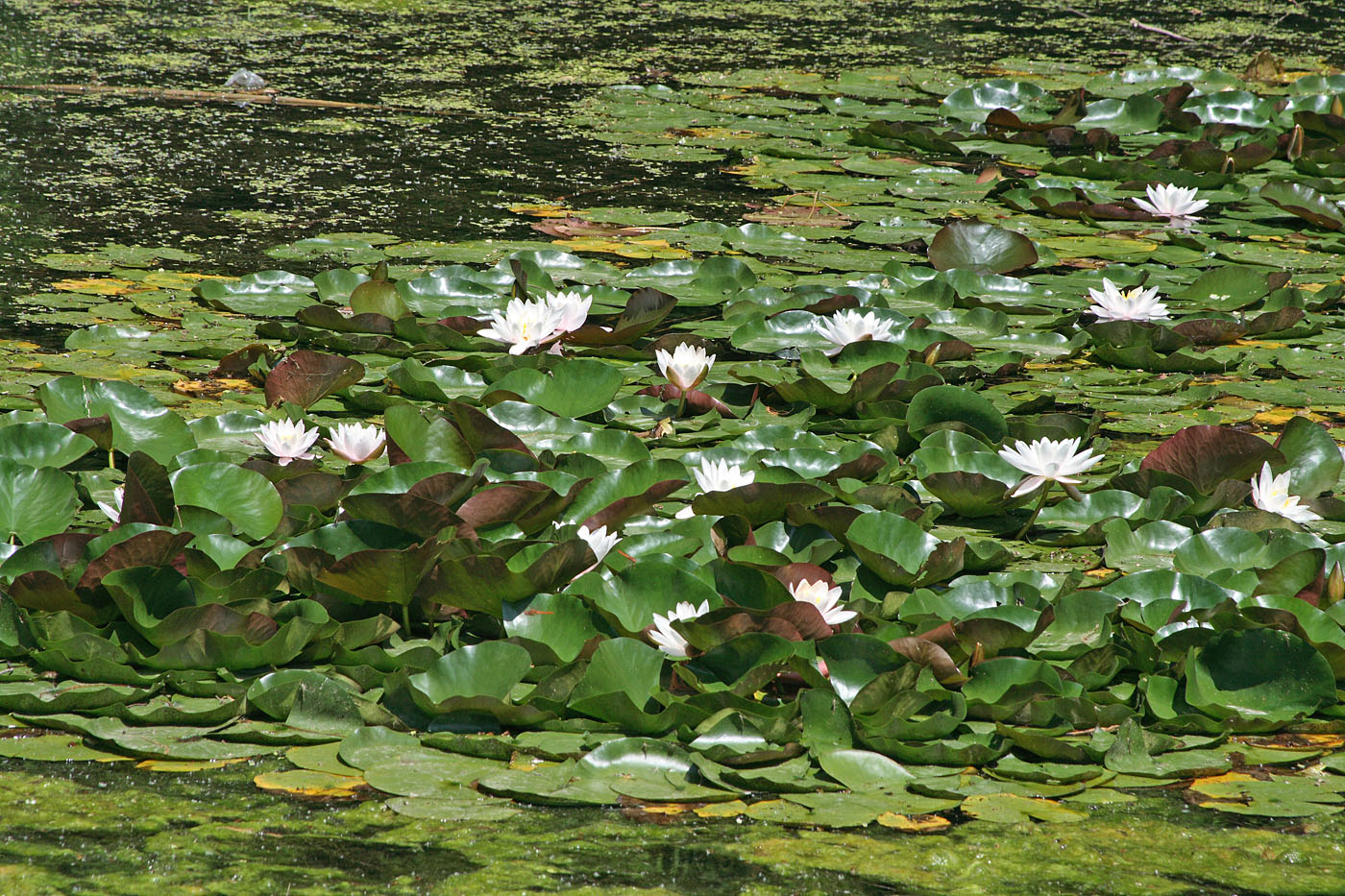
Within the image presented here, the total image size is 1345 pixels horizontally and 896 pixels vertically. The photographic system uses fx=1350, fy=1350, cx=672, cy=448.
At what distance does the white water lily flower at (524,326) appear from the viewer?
104 inches

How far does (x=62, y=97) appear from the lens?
491cm

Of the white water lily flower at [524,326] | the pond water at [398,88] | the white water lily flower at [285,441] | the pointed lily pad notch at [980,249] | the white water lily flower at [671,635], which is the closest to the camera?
the white water lily flower at [671,635]

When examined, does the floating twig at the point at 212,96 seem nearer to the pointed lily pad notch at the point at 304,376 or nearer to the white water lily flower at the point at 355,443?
the pointed lily pad notch at the point at 304,376

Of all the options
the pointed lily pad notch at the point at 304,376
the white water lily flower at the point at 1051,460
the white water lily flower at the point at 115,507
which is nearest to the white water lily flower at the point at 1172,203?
the white water lily flower at the point at 1051,460

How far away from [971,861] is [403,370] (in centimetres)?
155

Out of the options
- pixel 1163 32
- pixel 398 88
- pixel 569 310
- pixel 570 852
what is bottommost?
pixel 570 852

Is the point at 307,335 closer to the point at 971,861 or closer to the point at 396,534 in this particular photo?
the point at 396,534

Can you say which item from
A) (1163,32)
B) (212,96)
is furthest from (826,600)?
(1163,32)

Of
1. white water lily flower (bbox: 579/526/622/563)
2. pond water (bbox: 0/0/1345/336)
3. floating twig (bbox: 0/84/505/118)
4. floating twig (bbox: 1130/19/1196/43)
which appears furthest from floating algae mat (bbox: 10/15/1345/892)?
floating twig (bbox: 1130/19/1196/43)

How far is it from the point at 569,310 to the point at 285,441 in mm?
724

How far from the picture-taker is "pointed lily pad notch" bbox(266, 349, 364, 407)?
2430 mm

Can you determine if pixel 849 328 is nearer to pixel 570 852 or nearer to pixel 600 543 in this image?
pixel 600 543

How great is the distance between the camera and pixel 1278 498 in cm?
199

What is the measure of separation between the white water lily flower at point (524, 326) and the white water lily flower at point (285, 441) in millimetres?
605
